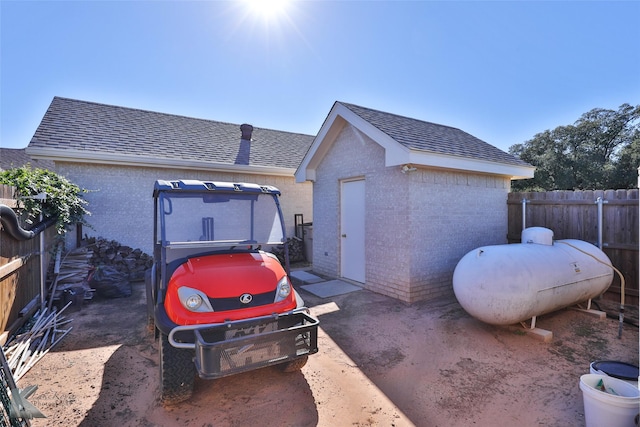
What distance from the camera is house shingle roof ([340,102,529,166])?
19.7 ft

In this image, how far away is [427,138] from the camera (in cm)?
655

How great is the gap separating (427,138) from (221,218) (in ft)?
15.9

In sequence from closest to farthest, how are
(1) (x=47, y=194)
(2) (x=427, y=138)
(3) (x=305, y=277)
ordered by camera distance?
(1) (x=47, y=194)
(2) (x=427, y=138)
(3) (x=305, y=277)

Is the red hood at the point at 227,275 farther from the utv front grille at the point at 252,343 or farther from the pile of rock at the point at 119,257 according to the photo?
the pile of rock at the point at 119,257

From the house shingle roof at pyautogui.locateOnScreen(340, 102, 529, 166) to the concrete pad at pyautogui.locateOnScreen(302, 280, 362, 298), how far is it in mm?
3327

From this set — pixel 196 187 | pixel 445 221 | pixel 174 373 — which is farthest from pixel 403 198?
pixel 174 373

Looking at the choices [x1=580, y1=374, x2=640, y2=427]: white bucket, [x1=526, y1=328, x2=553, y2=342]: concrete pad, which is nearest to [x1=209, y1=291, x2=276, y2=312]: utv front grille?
[x1=580, y1=374, x2=640, y2=427]: white bucket

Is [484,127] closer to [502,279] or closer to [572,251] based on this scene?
[572,251]

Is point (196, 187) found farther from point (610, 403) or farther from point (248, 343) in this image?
point (610, 403)

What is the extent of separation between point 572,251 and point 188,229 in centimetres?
589

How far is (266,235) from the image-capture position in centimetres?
368

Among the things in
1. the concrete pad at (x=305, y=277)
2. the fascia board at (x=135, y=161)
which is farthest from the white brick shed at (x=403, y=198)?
the fascia board at (x=135, y=161)

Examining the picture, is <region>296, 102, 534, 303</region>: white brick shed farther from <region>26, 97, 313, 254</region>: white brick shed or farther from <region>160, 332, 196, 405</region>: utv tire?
<region>160, 332, 196, 405</region>: utv tire

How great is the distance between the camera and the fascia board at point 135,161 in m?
7.24
